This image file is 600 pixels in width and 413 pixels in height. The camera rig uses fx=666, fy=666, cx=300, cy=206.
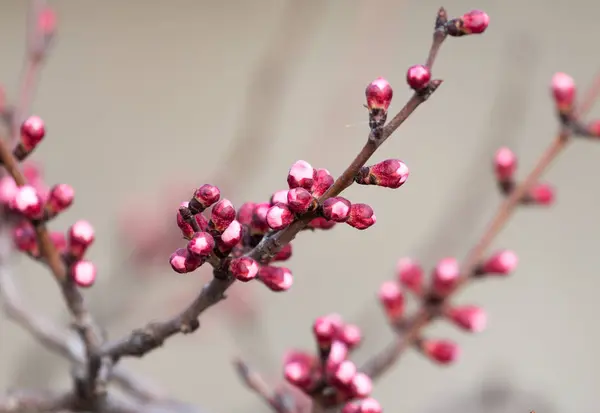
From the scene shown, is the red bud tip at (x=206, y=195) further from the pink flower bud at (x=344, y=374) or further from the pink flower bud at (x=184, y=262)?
the pink flower bud at (x=344, y=374)

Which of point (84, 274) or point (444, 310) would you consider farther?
point (444, 310)

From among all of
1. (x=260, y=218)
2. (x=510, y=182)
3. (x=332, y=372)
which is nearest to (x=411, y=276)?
(x=510, y=182)

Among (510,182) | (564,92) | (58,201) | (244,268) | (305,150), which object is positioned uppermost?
(564,92)

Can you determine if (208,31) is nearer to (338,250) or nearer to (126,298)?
(338,250)

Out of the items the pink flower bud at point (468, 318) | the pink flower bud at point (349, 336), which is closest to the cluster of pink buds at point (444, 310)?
the pink flower bud at point (468, 318)

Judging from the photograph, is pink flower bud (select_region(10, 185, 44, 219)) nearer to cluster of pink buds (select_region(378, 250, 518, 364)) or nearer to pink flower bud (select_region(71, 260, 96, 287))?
pink flower bud (select_region(71, 260, 96, 287))

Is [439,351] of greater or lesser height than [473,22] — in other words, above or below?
below

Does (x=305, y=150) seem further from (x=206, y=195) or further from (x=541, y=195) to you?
(x=206, y=195)
